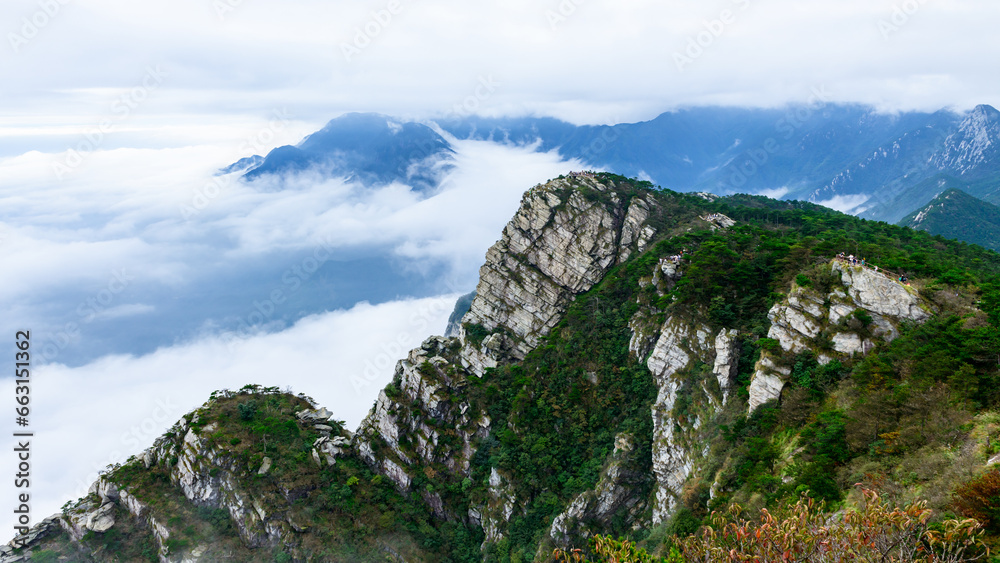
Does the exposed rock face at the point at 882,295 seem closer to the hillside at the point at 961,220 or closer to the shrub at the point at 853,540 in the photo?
the shrub at the point at 853,540

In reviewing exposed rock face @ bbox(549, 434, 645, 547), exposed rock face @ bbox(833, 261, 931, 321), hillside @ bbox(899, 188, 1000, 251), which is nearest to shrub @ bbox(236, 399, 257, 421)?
exposed rock face @ bbox(549, 434, 645, 547)

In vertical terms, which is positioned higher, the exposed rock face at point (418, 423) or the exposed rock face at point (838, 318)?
the exposed rock face at point (838, 318)

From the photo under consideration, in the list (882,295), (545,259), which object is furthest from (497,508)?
(882,295)

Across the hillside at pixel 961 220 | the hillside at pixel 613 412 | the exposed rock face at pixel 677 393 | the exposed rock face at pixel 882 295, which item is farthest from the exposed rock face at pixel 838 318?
the hillside at pixel 961 220

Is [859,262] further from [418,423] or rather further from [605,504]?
[418,423]

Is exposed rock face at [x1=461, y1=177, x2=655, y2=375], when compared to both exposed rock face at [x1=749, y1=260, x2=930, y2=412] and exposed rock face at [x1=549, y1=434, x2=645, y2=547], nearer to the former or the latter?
exposed rock face at [x1=549, y1=434, x2=645, y2=547]
